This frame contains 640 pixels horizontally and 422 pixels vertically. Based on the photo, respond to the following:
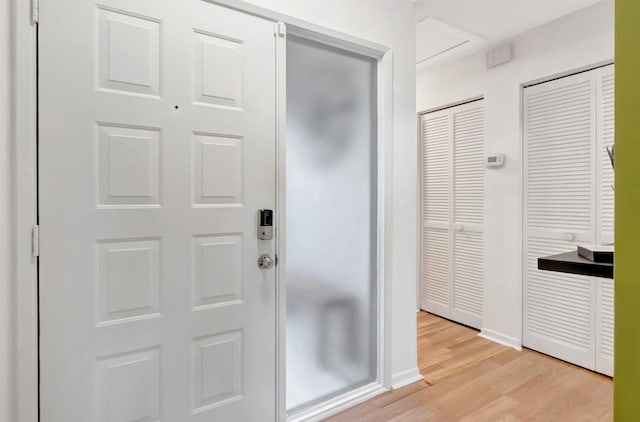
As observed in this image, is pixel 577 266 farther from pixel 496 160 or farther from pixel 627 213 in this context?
pixel 496 160

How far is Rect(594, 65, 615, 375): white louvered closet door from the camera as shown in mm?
2279

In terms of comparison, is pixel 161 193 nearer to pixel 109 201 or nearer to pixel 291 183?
pixel 109 201

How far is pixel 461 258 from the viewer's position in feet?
10.8

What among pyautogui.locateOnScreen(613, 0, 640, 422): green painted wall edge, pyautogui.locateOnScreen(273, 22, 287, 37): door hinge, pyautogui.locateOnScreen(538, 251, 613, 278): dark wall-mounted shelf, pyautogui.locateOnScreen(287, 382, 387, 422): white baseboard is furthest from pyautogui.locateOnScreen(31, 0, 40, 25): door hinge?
pyautogui.locateOnScreen(287, 382, 387, 422): white baseboard

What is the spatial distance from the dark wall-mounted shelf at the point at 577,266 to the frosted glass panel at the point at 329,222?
1.13 m

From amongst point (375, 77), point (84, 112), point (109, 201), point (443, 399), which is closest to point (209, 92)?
point (84, 112)

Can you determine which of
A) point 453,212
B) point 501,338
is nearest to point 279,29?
point 453,212

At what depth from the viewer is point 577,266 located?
884 mm

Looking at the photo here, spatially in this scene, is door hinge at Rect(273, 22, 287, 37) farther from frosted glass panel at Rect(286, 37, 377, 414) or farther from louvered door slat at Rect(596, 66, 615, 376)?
louvered door slat at Rect(596, 66, 615, 376)

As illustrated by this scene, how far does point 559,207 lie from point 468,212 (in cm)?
77

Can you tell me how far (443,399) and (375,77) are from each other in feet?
6.45

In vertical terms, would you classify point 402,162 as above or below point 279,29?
below

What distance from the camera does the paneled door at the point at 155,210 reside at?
49.8 inches

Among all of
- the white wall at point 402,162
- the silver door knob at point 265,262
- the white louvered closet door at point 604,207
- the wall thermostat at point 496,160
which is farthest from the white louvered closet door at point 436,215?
the silver door knob at point 265,262
